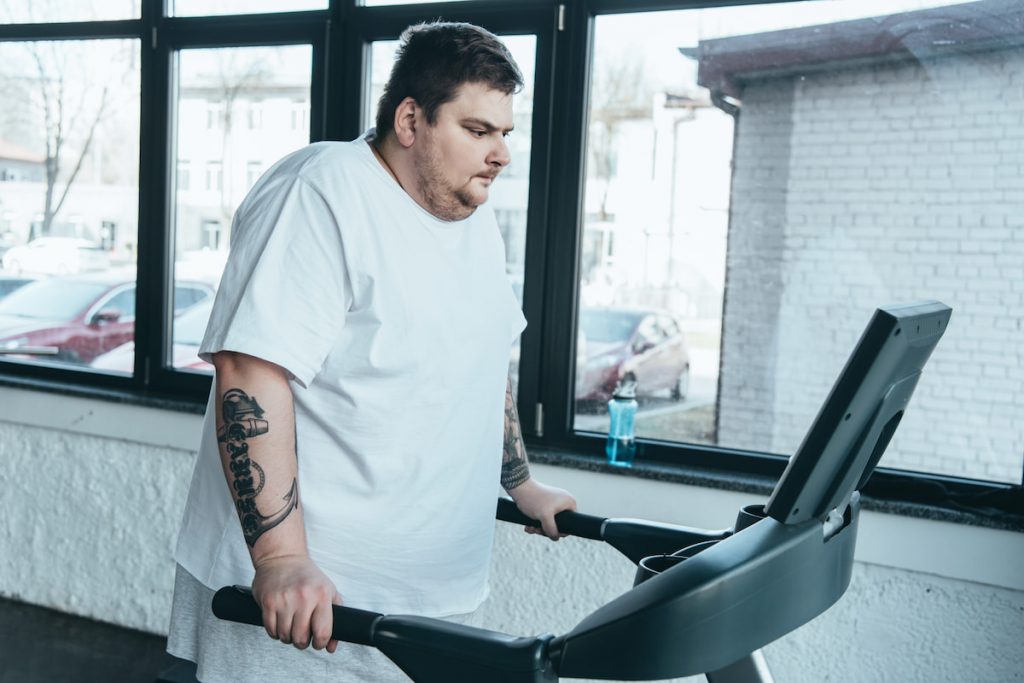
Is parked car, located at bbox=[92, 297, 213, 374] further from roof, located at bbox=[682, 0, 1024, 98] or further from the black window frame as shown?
roof, located at bbox=[682, 0, 1024, 98]

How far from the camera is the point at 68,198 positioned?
3.54 m

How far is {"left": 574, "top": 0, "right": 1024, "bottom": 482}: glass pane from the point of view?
2.32 metres

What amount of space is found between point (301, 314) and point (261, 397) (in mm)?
112

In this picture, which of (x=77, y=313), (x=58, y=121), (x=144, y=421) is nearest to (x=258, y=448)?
(x=144, y=421)

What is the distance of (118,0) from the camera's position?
338 centimetres

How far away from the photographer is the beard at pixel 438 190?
1363mm

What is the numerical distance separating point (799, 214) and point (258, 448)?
1701mm

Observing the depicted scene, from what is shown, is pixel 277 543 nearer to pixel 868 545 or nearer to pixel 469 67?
pixel 469 67

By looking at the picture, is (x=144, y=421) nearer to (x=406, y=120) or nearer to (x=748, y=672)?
(x=406, y=120)

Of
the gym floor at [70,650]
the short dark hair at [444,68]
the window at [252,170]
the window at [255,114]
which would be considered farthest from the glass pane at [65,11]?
the short dark hair at [444,68]

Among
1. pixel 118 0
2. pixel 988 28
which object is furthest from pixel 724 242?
pixel 118 0

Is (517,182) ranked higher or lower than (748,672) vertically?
higher

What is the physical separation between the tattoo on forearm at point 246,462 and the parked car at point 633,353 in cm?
160

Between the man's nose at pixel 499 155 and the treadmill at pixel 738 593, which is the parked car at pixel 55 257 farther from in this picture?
the treadmill at pixel 738 593
